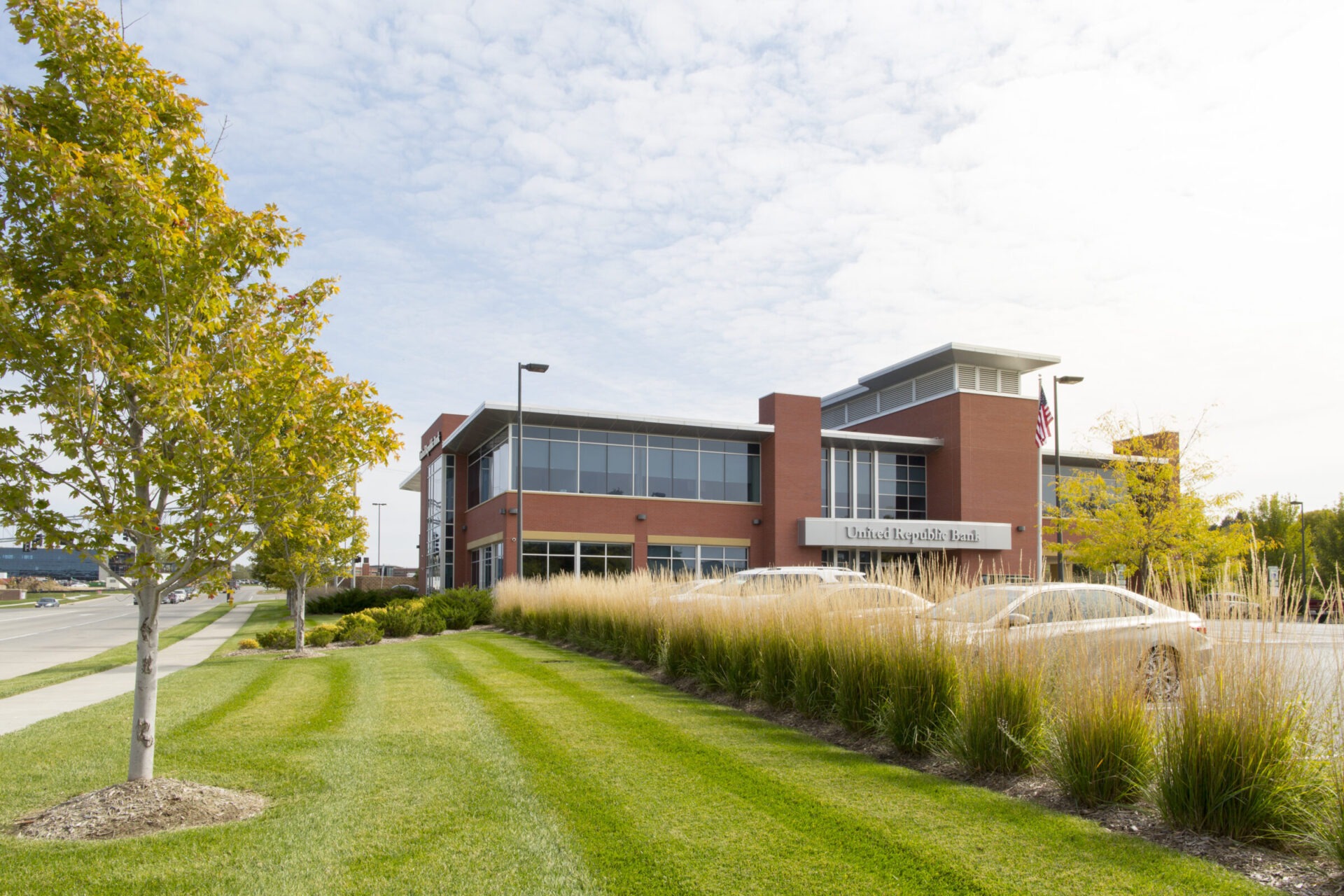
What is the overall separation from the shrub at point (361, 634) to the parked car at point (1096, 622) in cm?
1537

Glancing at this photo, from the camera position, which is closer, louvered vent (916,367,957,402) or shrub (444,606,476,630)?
shrub (444,606,476,630)

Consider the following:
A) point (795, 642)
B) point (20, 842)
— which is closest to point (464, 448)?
point (795, 642)

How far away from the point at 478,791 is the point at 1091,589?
5.85 metres

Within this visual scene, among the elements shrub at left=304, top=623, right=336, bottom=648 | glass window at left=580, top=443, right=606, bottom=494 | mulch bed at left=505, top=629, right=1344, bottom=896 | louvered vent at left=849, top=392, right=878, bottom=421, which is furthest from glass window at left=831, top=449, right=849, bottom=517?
mulch bed at left=505, top=629, right=1344, bottom=896

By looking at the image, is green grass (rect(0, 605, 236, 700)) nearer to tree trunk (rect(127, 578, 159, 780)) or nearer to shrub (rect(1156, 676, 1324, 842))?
tree trunk (rect(127, 578, 159, 780))

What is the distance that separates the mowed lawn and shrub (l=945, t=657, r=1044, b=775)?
422 millimetres

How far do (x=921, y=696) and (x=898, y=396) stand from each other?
38.4 metres

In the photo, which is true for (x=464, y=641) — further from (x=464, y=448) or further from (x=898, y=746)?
(x=464, y=448)

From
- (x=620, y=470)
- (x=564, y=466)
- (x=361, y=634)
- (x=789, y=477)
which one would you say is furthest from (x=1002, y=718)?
(x=789, y=477)

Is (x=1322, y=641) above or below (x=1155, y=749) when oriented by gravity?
above

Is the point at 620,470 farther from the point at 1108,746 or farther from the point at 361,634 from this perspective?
the point at 1108,746

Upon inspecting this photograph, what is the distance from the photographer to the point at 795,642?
33.7 feet

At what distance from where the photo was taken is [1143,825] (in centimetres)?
599

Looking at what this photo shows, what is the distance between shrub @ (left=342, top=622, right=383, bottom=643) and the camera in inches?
813
